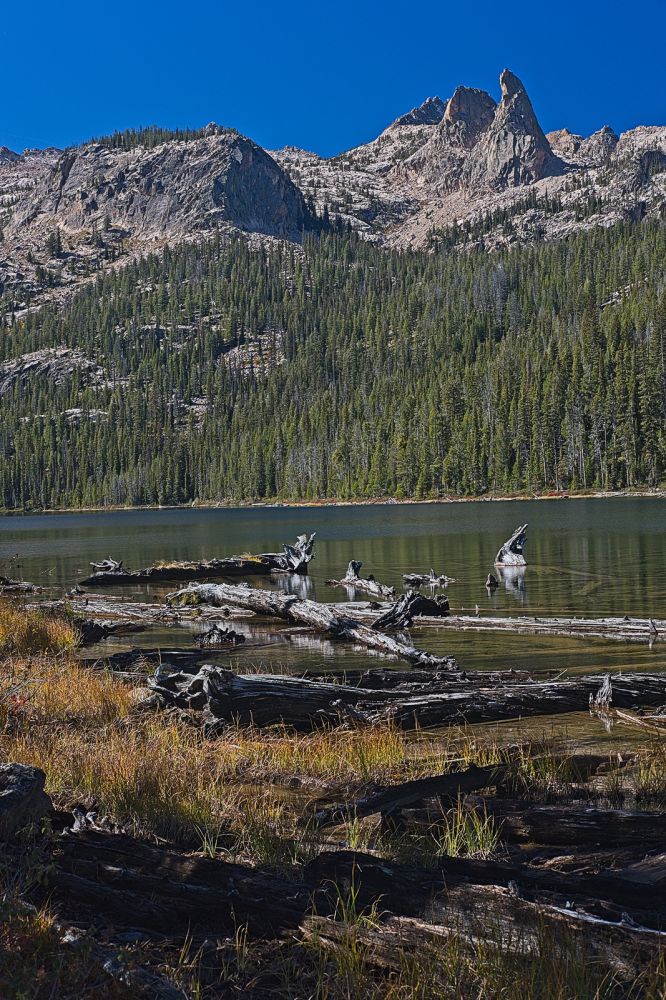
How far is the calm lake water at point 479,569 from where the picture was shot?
16.0m

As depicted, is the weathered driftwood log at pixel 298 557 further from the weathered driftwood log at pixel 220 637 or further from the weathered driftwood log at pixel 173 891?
the weathered driftwood log at pixel 173 891

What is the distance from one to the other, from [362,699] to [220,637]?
344 inches

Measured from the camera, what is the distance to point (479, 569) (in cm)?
3312

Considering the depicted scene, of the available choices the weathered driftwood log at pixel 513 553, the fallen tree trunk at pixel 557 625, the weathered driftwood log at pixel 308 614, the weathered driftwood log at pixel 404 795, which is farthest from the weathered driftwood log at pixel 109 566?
the weathered driftwood log at pixel 404 795

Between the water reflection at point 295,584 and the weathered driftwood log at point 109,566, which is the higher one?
the weathered driftwood log at point 109,566

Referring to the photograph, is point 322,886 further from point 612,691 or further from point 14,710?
point 612,691

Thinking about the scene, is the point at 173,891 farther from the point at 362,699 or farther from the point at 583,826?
the point at 362,699

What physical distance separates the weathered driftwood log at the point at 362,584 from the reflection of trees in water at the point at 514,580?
4.35 metres

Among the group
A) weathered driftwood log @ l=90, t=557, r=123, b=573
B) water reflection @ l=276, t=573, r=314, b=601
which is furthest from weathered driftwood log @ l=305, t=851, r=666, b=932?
weathered driftwood log @ l=90, t=557, r=123, b=573

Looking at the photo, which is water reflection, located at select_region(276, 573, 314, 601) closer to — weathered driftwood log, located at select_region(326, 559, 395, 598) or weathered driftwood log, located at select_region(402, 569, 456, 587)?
weathered driftwood log, located at select_region(326, 559, 395, 598)

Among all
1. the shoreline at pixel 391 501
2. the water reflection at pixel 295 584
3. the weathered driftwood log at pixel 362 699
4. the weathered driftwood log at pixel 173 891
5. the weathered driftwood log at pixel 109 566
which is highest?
the shoreline at pixel 391 501

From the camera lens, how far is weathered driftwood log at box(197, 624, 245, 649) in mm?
18047

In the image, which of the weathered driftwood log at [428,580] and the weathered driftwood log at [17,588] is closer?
the weathered driftwood log at [428,580]

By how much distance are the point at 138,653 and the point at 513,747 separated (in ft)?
29.0
